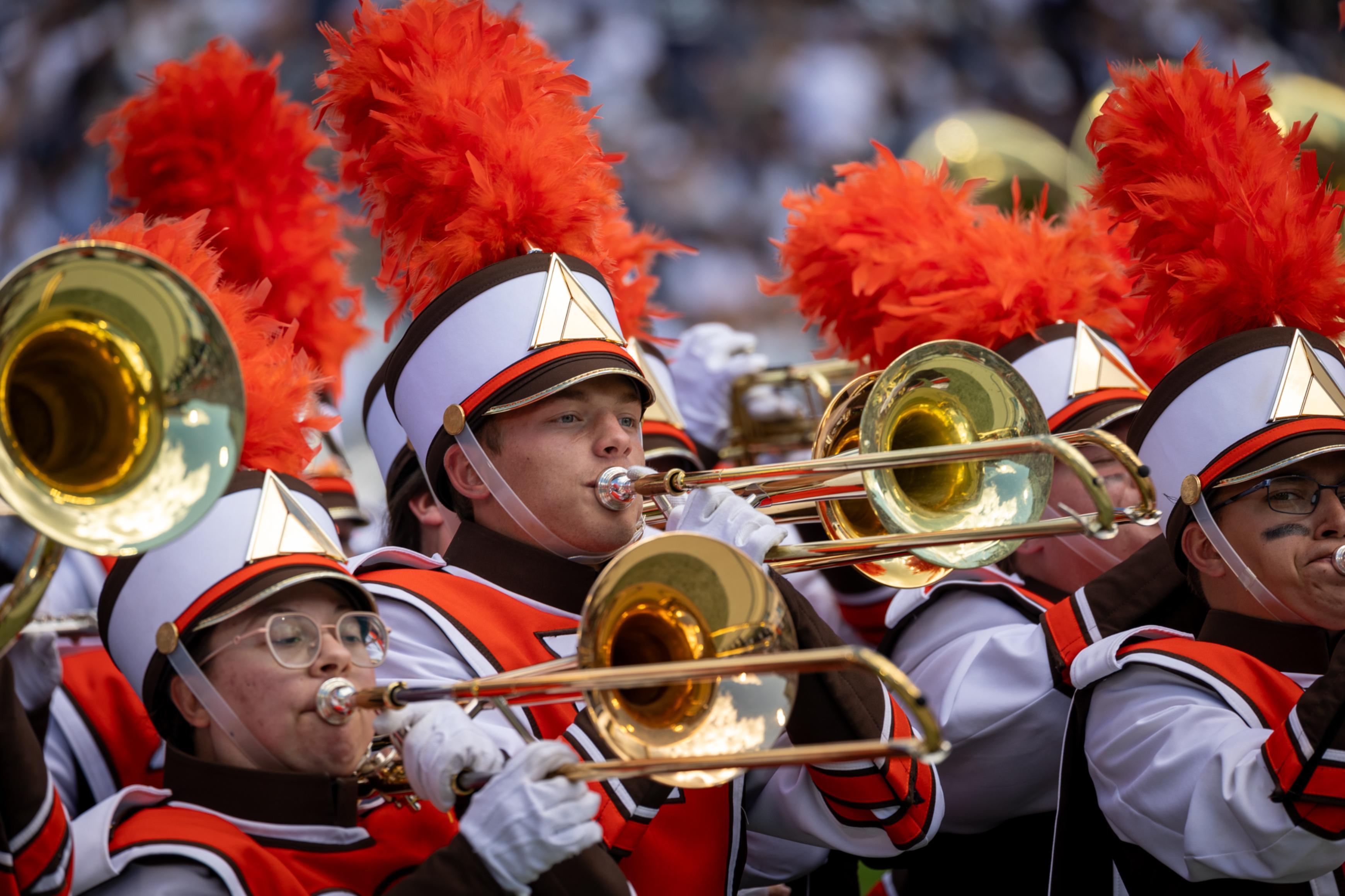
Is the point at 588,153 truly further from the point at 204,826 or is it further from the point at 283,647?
the point at 204,826

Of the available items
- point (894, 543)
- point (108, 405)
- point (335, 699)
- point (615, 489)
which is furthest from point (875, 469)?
point (108, 405)

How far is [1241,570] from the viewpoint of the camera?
9.70 feet

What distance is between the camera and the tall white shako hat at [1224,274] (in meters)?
2.99

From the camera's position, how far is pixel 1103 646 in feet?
9.93

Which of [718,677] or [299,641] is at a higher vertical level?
[299,641]

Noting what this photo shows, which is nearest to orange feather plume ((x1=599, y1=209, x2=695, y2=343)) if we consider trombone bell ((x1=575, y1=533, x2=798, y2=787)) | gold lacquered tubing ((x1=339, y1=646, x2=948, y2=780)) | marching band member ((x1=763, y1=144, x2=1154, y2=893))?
marching band member ((x1=763, y1=144, x2=1154, y2=893))

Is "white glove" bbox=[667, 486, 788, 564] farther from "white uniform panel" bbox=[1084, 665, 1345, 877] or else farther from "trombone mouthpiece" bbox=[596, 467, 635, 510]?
"white uniform panel" bbox=[1084, 665, 1345, 877]

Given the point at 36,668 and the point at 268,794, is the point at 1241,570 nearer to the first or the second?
the point at 268,794

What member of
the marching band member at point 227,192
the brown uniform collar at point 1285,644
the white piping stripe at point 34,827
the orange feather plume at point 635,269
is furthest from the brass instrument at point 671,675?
the marching band member at point 227,192

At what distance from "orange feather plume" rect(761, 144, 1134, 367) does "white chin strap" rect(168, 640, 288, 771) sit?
2068 mm

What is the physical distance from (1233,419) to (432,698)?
1878mm

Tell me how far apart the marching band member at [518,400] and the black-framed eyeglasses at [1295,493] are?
0.96 meters

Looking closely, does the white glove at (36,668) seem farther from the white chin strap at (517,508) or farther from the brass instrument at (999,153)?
the brass instrument at (999,153)

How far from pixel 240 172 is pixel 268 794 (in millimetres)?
2136
